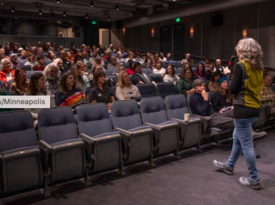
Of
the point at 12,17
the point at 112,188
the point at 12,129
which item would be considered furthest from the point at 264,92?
the point at 12,17

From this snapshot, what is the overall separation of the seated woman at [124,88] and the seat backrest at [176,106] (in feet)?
2.10

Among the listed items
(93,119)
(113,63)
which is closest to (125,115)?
(93,119)

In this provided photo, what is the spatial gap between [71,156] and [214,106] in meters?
2.45

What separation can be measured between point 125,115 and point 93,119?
43cm

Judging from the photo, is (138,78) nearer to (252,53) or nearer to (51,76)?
(51,76)

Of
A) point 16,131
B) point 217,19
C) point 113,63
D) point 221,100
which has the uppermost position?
point 217,19

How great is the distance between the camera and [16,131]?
2.72 metres

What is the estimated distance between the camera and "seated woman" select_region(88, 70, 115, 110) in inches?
154

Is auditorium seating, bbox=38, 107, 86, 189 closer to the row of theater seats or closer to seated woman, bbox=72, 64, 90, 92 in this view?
the row of theater seats

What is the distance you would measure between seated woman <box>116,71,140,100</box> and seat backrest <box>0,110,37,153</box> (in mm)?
1646

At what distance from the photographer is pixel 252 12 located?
9.17 m

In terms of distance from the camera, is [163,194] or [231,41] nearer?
[163,194]

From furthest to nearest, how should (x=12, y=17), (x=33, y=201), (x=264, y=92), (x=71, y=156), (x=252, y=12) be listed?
(x=12, y=17) → (x=252, y=12) → (x=264, y=92) → (x=71, y=156) → (x=33, y=201)

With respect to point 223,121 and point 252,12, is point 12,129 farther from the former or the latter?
point 252,12
